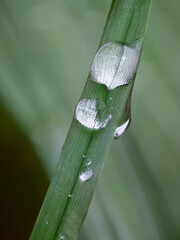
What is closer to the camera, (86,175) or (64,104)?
(86,175)

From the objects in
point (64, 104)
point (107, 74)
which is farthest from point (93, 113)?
point (64, 104)

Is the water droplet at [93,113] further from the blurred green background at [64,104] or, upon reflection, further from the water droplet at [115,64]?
the blurred green background at [64,104]

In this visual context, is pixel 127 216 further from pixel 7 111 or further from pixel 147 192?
pixel 7 111

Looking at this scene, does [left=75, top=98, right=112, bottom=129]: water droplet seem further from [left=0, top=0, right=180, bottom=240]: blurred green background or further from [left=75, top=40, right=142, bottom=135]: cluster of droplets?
[left=0, top=0, right=180, bottom=240]: blurred green background

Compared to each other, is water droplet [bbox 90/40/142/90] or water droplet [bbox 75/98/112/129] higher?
water droplet [bbox 90/40/142/90]

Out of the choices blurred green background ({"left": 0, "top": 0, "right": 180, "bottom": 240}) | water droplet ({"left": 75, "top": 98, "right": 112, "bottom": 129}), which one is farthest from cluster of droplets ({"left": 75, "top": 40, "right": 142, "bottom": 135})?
blurred green background ({"left": 0, "top": 0, "right": 180, "bottom": 240})

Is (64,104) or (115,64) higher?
(64,104)

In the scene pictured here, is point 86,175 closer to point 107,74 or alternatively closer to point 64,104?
point 107,74

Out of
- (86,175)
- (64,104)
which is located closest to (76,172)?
(86,175)
